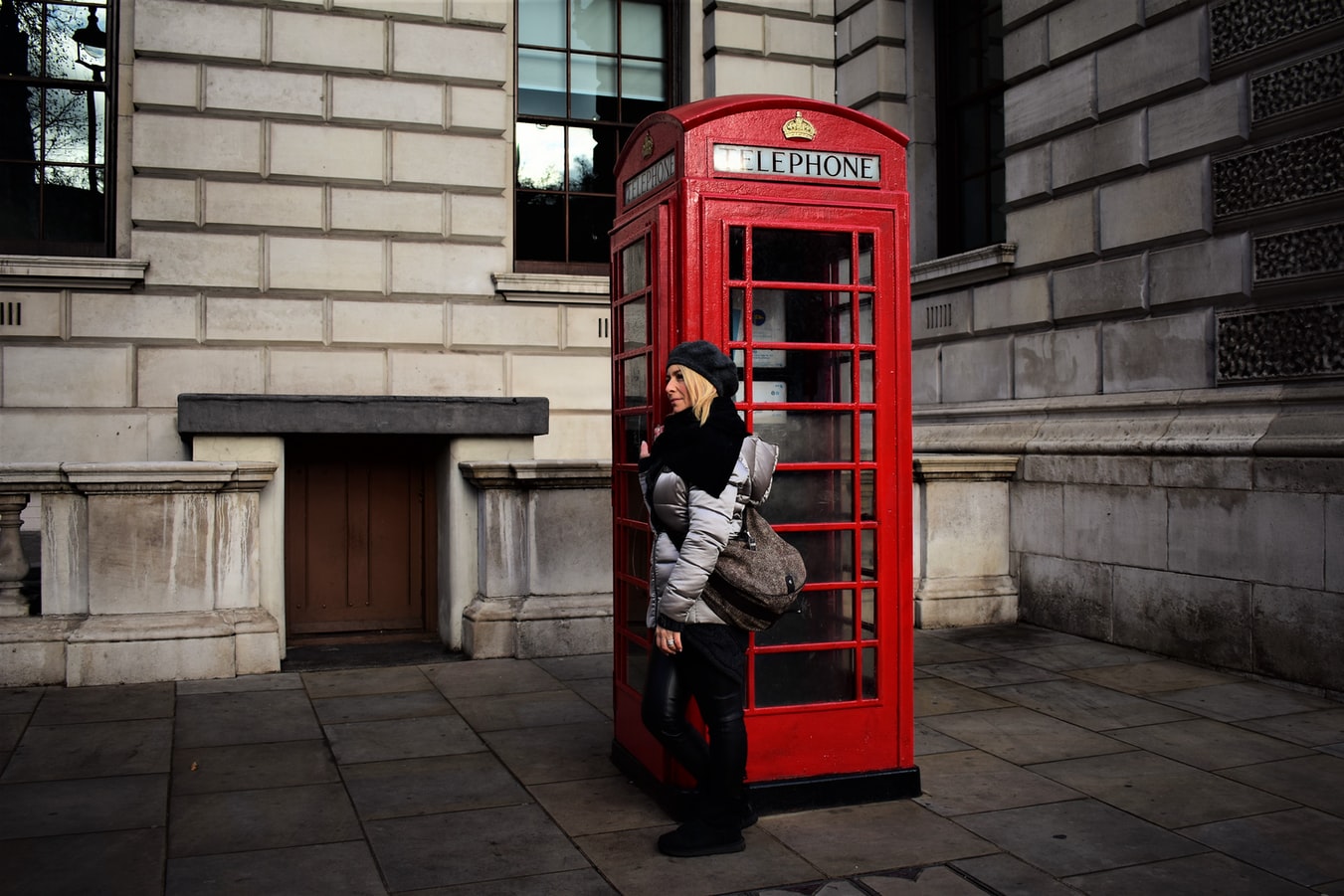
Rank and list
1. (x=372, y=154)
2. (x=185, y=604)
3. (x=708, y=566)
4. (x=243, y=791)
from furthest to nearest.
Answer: (x=372, y=154) → (x=185, y=604) → (x=243, y=791) → (x=708, y=566)

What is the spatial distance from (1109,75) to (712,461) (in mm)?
6006

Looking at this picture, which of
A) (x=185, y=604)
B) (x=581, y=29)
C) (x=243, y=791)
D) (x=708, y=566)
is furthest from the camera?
(x=581, y=29)

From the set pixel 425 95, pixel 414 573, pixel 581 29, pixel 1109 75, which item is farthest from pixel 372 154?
pixel 1109 75

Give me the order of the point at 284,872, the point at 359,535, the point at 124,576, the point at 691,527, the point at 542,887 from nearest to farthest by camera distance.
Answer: the point at 542,887
the point at 284,872
the point at 691,527
the point at 124,576
the point at 359,535

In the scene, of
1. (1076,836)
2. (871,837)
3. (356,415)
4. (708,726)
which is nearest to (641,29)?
(356,415)

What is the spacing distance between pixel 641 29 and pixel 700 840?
10.5 metres

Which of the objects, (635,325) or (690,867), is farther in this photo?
(635,325)

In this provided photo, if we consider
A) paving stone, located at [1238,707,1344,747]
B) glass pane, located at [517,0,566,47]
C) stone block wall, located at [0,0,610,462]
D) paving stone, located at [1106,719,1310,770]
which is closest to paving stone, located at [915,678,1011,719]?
paving stone, located at [1106,719,1310,770]

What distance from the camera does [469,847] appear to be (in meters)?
4.20

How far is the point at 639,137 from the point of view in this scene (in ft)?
16.5

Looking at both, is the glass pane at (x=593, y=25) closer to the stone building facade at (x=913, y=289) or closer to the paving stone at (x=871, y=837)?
the stone building facade at (x=913, y=289)

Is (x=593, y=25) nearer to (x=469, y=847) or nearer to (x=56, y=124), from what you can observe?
(x=56, y=124)

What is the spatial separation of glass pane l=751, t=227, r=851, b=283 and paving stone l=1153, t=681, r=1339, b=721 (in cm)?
330

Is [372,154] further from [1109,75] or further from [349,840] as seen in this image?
[349,840]
